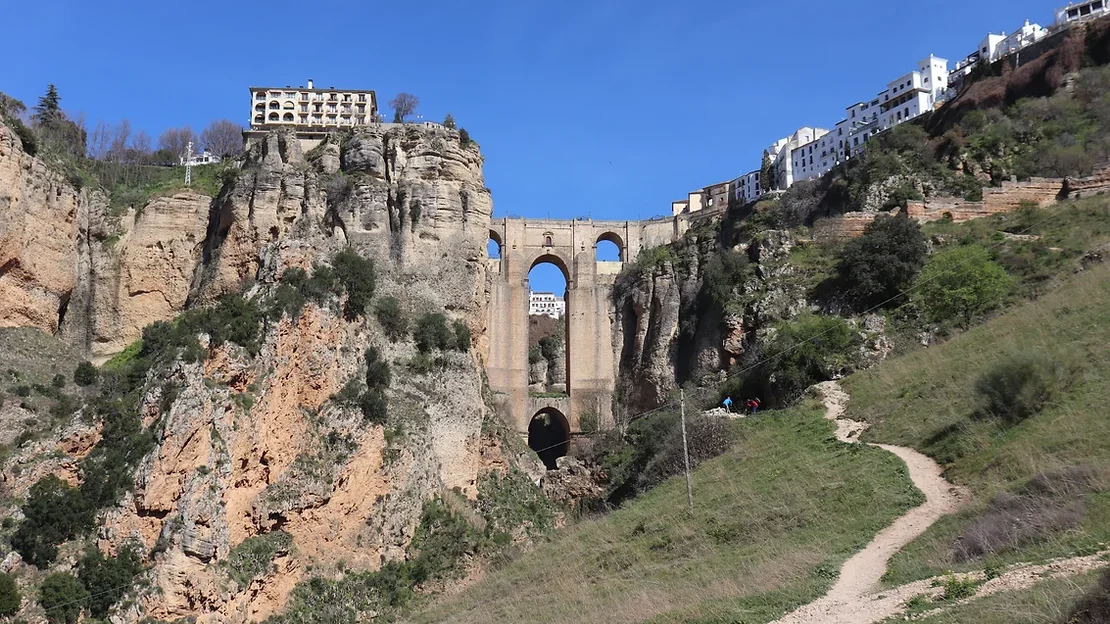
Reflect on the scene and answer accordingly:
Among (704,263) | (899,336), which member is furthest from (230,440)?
(704,263)

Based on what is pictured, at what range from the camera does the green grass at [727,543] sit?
17.8 metres

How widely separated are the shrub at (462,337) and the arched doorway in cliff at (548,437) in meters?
15.3

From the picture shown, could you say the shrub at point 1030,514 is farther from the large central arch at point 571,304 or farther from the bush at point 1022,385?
the large central arch at point 571,304

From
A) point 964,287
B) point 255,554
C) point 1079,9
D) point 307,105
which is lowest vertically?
point 255,554

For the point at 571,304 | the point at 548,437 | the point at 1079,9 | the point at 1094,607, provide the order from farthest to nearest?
1. the point at 1079,9
2. the point at 548,437
3. the point at 571,304
4. the point at 1094,607

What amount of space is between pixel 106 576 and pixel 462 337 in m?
14.6

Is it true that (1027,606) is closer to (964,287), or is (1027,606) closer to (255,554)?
(255,554)

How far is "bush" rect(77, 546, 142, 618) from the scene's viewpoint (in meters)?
23.3

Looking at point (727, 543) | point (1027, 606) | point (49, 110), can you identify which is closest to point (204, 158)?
point (49, 110)

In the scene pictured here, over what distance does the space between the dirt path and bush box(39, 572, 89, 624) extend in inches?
653

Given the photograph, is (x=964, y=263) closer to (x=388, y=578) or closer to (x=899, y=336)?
(x=899, y=336)

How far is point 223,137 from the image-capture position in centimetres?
6331

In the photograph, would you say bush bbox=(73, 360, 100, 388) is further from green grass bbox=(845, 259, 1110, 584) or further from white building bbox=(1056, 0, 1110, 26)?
white building bbox=(1056, 0, 1110, 26)

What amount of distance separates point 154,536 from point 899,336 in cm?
2361
